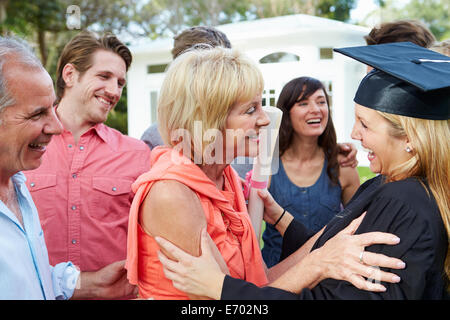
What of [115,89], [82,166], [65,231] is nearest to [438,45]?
[115,89]

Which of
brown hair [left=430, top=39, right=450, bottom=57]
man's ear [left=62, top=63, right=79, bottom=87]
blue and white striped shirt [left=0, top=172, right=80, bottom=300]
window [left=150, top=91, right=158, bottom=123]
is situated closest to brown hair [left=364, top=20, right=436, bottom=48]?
brown hair [left=430, top=39, right=450, bottom=57]

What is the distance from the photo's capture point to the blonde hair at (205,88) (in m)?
1.85

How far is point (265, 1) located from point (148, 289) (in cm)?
2739

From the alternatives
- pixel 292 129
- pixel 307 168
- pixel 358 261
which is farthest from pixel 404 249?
pixel 292 129

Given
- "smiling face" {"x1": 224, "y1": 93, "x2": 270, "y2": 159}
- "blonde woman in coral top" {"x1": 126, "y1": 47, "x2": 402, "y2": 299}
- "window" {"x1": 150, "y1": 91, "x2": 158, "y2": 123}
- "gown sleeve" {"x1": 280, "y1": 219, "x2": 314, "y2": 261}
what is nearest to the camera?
"blonde woman in coral top" {"x1": 126, "y1": 47, "x2": 402, "y2": 299}

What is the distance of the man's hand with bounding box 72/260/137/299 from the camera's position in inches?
92.3

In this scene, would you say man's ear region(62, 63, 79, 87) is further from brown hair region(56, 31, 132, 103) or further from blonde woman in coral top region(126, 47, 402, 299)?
blonde woman in coral top region(126, 47, 402, 299)

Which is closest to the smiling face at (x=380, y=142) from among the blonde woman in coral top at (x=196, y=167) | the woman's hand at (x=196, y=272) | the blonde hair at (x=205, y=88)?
the blonde woman in coral top at (x=196, y=167)

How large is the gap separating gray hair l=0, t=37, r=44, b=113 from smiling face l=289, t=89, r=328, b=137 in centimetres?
221

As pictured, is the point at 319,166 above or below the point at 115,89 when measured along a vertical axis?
below

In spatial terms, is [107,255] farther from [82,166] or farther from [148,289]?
[148,289]

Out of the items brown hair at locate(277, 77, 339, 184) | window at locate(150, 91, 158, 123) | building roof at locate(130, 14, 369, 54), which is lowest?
window at locate(150, 91, 158, 123)

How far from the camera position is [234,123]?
1.96m

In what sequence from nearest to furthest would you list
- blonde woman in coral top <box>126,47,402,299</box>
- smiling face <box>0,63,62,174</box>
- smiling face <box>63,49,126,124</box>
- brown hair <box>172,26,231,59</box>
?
1. smiling face <box>0,63,62,174</box>
2. blonde woman in coral top <box>126,47,402,299</box>
3. smiling face <box>63,49,126,124</box>
4. brown hair <box>172,26,231,59</box>
